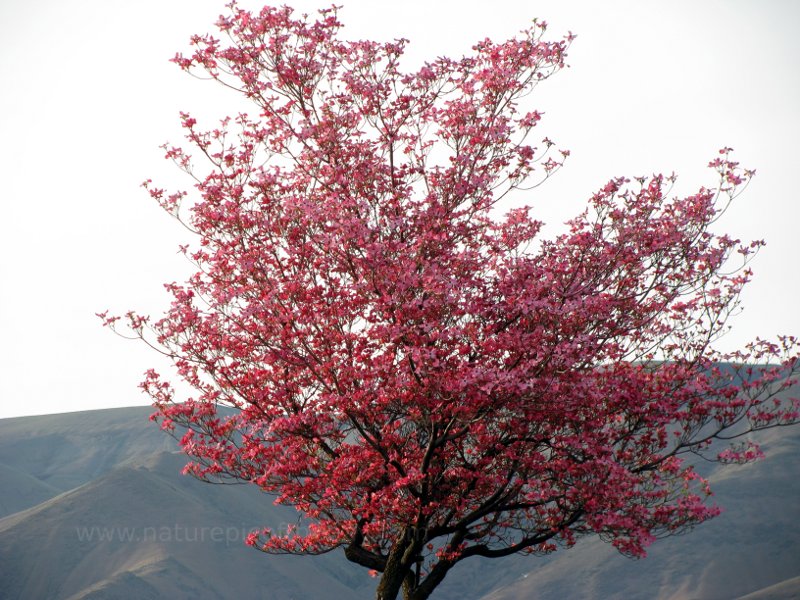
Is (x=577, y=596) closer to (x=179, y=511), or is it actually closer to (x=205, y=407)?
(x=179, y=511)

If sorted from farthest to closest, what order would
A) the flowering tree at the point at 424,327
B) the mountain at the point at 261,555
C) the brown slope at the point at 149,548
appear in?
the mountain at the point at 261,555 → the brown slope at the point at 149,548 → the flowering tree at the point at 424,327

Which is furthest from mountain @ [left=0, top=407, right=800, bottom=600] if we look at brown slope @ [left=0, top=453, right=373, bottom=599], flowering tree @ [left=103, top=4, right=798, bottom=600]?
flowering tree @ [left=103, top=4, right=798, bottom=600]

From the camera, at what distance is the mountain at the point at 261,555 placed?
89.9 meters

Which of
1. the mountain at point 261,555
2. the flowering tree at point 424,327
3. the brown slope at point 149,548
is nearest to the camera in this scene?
the flowering tree at point 424,327

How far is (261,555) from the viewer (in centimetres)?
10562

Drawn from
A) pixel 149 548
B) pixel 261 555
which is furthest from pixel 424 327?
pixel 261 555

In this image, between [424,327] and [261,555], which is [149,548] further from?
[424,327]

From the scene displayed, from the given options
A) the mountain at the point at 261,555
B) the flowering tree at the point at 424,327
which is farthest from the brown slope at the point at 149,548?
the flowering tree at the point at 424,327

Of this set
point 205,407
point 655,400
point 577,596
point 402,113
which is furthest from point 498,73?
point 577,596

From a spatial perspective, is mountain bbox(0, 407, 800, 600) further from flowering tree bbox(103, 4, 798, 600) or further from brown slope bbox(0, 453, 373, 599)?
flowering tree bbox(103, 4, 798, 600)

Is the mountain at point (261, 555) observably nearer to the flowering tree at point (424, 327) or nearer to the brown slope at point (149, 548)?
the brown slope at point (149, 548)

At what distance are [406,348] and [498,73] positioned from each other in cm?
560

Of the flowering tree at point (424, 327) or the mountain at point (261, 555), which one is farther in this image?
the mountain at point (261, 555)

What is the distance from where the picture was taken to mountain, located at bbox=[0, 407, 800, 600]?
89.9 meters
